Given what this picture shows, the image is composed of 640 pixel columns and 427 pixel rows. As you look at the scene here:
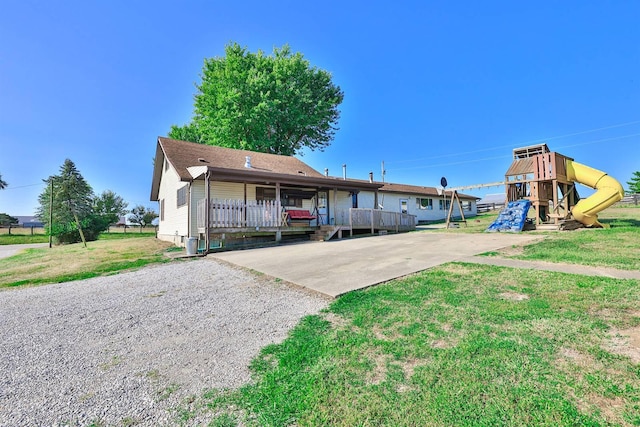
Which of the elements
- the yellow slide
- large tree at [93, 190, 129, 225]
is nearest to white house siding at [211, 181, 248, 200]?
the yellow slide

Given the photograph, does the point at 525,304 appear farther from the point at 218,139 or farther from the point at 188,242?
the point at 218,139

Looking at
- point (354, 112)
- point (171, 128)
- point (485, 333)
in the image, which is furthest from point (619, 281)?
point (171, 128)

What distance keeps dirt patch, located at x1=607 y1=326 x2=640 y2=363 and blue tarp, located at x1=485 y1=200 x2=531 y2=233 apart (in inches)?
441

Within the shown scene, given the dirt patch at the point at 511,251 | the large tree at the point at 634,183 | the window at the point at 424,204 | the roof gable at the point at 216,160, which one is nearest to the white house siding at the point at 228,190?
the roof gable at the point at 216,160

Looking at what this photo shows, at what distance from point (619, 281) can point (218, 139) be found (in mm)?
26496

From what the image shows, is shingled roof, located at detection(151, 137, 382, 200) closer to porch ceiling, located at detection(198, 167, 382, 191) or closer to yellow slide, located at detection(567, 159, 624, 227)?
porch ceiling, located at detection(198, 167, 382, 191)

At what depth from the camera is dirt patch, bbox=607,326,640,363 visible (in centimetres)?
234

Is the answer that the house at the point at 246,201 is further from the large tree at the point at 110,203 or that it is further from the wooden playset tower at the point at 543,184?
the large tree at the point at 110,203

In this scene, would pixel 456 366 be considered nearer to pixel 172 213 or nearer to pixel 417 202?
pixel 172 213

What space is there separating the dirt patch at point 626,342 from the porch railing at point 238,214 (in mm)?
10491

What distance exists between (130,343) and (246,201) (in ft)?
29.7

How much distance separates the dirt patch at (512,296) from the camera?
3776mm

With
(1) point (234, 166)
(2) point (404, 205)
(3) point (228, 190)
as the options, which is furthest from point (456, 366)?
(2) point (404, 205)

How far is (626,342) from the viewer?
2.52 metres
